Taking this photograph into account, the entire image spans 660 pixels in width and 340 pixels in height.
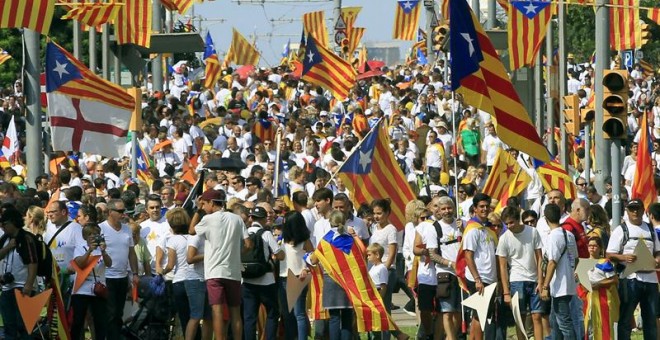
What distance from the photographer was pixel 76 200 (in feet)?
67.5

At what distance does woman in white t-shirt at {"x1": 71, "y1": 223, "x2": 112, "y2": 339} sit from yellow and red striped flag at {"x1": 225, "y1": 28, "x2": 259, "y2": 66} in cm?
3606

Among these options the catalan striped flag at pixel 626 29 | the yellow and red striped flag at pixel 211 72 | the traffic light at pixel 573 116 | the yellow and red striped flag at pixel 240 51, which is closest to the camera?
the traffic light at pixel 573 116

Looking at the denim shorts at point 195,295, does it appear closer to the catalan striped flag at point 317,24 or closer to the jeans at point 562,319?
the jeans at point 562,319

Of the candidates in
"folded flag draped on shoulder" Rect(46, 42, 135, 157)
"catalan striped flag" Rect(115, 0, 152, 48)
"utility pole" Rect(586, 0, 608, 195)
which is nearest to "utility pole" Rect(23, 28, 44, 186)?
"folded flag draped on shoulder" Rect(46, 42, 135, 157)

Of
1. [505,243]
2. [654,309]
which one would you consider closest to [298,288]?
[505,243]

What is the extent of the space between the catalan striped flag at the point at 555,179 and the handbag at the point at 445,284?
605 cm

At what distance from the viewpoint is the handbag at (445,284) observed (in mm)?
18656

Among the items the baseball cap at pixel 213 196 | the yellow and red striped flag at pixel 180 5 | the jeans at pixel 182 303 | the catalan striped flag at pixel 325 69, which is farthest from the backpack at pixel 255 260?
the yellow and red striped flag at pixel 180 5

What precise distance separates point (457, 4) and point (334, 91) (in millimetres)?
14285

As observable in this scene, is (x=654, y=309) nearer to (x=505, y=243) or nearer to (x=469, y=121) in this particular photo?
(x=505, y=243)

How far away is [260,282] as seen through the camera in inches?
725

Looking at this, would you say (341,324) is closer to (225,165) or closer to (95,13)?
(225,165)

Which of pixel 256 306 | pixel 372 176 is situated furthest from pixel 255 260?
pixel 372 176

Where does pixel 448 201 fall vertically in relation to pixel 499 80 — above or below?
below
